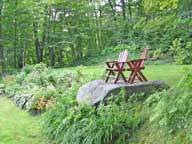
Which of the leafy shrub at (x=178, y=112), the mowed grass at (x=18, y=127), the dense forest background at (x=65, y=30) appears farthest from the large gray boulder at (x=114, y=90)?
the dense forest background at (x=65, y=30)

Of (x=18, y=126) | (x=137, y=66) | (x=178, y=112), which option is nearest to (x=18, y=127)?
(x=18, y=126)

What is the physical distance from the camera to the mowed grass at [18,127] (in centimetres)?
633

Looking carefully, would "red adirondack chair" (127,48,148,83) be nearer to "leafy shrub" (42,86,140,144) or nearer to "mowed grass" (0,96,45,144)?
"leafy shrub" (42,86,140,144)

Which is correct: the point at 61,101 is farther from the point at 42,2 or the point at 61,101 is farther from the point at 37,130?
the point at 42,2

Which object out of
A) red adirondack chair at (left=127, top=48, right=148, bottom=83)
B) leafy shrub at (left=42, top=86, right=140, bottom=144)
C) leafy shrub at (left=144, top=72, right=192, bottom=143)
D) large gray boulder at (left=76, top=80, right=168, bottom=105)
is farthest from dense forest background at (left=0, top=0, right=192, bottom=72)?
leafy shrub at (left=144, top=72, right=192, bottom=143)

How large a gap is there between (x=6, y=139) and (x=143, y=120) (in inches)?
109

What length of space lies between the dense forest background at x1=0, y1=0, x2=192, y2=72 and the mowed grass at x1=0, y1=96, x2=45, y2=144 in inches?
344

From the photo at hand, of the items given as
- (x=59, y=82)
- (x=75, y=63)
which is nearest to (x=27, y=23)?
(x=75, y=63)

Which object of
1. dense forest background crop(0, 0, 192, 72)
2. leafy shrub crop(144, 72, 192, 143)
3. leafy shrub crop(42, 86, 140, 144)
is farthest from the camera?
dense forest background crop(0, 0, 192, 72)

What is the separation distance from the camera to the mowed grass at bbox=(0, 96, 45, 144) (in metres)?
6.33

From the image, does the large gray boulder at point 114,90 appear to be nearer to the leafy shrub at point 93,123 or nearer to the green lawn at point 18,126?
the leafy shrub at point 93,123

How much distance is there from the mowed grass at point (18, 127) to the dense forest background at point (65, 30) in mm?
8726

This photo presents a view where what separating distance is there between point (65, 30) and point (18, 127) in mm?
15622

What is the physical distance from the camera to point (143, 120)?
5.12 m
